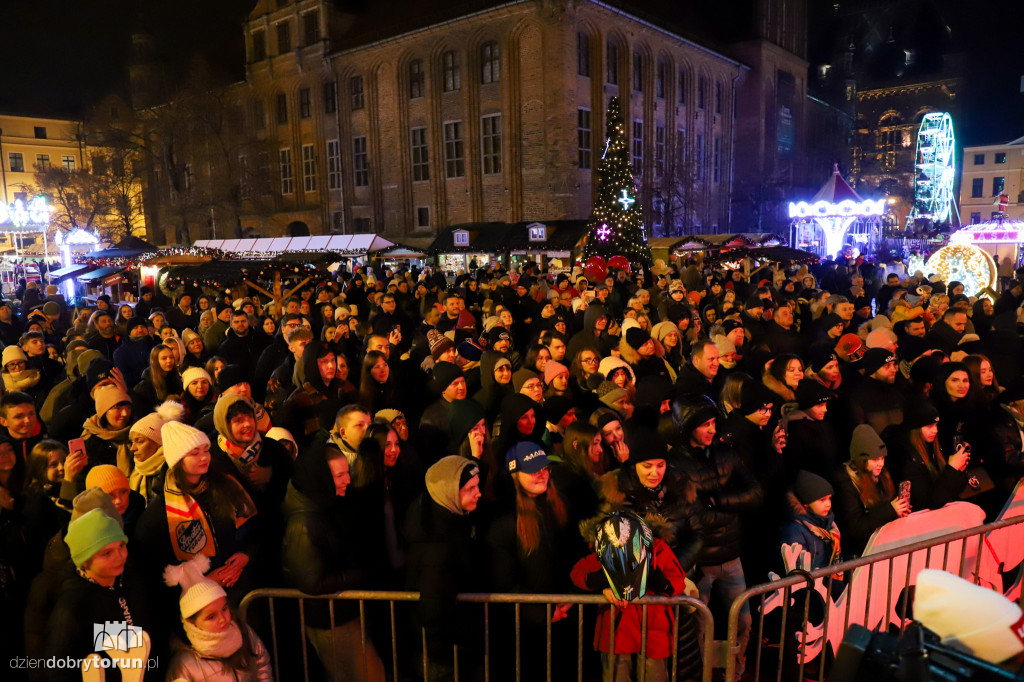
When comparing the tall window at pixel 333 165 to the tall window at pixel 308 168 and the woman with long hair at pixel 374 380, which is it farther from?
the woman with long hair at pixel 374 380

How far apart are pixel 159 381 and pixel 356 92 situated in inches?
1329

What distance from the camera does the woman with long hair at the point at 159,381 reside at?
5836mm

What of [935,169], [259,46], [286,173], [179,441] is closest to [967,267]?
[179,441]

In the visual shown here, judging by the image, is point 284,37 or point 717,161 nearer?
point 284,37

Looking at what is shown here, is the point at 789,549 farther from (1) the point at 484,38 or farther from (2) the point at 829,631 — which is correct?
(1) the point at 484,38

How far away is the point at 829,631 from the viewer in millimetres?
3482

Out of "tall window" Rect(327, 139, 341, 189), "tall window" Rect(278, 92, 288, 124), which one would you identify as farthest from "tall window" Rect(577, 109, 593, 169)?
"tall window" Rect(278, 92, 288, 124)

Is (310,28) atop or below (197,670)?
atop

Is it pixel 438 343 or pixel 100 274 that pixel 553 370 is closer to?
pixel 438 343

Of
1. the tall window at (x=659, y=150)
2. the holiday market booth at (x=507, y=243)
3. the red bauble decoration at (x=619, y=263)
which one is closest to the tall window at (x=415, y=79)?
the holiday market booth at (x=507, y=243)

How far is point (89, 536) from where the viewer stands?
255 centimetres

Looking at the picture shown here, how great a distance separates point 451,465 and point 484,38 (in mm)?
30964

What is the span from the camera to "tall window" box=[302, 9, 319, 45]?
36344 mm

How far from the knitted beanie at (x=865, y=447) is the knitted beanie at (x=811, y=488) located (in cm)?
32
